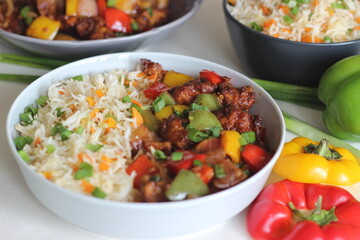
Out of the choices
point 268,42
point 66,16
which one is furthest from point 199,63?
point 66,16

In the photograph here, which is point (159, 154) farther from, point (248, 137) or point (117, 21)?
point (117, 21)

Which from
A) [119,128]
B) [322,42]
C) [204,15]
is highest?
[119,128]

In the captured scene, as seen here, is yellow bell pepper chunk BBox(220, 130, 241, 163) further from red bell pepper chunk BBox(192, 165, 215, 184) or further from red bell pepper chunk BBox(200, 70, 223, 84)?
red bell pepper chunk BBox(200, 70, 223, 84)

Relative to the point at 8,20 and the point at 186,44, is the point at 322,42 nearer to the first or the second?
the point at 186,44

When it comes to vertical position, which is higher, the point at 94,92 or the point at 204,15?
the point at 94,92

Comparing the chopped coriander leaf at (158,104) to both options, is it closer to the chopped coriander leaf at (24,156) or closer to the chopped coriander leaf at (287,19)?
the chopped coriander leaf at (24,156)

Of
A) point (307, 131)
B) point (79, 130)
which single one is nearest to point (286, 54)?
point (307, 131)

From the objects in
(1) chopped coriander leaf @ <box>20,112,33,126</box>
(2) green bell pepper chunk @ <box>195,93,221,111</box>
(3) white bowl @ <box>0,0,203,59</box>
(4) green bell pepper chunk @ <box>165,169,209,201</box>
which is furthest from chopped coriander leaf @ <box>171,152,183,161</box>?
(3) white bowl @ <box>0,0,203,59</box>
